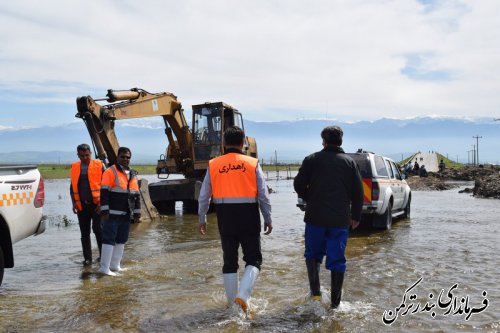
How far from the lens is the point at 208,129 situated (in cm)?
1783

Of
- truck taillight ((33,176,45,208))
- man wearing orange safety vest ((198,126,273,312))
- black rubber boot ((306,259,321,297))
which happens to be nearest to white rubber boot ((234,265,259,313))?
man wearing orange safety vest ((198,126,273,312))

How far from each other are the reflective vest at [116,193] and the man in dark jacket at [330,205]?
3028 mm

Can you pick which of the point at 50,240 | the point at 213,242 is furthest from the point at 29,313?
the point at 50,240

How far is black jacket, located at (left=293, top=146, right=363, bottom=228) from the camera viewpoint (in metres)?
5.79

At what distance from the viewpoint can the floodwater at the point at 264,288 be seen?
17.6 feet

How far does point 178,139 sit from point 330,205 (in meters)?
13.3

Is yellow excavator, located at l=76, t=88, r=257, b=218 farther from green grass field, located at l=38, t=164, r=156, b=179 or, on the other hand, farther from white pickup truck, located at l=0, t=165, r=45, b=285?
green grass field, located at l=38, t=164, r=156, b=179

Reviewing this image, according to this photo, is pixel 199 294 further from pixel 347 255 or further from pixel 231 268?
pixel 347 255

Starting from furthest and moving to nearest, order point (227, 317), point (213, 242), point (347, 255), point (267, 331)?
point (213, 242), point (347, 255), point (227, 317), point (267, 331)

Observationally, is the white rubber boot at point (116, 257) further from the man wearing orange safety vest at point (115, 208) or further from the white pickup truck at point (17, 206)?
the white pickup truck at point (17, 206)

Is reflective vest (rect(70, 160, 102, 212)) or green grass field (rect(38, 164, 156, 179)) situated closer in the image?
reflective vest (rect(70, 160, 102, 212))

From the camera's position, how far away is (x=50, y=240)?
1174 cm

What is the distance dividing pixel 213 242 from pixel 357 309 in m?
5.48

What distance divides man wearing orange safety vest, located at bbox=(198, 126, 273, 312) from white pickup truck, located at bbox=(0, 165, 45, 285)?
8.11ft
